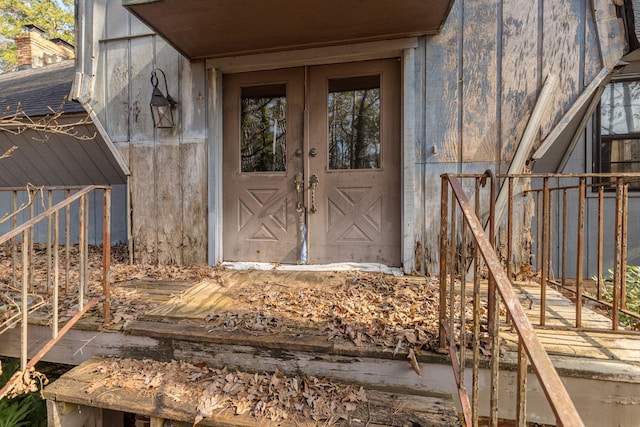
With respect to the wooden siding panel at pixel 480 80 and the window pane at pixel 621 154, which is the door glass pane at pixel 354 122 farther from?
the window pane at pixel 621 154

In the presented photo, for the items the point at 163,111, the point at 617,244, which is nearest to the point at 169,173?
the point at 163,111

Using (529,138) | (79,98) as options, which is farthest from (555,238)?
(79,98)

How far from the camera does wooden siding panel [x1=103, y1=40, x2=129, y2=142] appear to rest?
151 inches

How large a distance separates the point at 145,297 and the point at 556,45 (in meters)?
4.45

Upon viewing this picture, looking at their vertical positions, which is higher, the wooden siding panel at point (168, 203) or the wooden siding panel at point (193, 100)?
the wooden siding panel at point (193, 100)

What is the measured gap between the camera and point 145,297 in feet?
8.74

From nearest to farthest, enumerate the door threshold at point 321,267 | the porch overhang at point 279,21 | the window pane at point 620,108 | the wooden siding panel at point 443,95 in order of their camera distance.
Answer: the porch overhang at point 279,21 → the wooden siding panel at point 443,95 → the door threshold at point 321,267 → the window pane at point 620,108

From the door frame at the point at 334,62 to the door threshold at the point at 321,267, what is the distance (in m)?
0.15

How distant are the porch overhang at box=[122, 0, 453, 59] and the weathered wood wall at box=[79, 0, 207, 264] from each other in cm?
58

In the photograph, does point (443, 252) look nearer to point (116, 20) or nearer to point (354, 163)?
point (354, 163)

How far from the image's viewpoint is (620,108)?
4.72 m

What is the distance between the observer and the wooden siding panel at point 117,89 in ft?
12.6

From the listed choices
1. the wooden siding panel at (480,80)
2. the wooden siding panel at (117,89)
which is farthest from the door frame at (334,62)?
the wooden siding panel at (117,89)

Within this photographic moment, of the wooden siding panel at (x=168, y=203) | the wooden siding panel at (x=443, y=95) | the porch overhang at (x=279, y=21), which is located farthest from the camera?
the wooden siding panel at (x=168, y=203)
